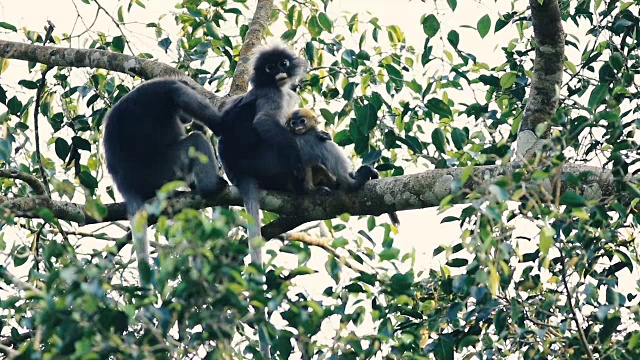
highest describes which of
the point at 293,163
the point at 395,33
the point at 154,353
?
the point at 395,33

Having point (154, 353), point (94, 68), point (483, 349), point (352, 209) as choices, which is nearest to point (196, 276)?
point (154, 353)

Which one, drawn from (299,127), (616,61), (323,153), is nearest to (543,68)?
(616,61)

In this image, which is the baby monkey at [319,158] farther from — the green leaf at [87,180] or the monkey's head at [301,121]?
the green leaf at [87,180]

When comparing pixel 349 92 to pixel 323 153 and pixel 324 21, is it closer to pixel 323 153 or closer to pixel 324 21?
pixel 323 153

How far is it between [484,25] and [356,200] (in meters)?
1.06

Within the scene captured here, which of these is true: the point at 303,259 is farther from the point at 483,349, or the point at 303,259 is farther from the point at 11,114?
the point at 11,114

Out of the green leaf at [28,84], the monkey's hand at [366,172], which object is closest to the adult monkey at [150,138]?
the green leaf at [28,84]

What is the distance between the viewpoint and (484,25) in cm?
457

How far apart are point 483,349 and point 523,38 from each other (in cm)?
258

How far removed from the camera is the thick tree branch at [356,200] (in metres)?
3.81

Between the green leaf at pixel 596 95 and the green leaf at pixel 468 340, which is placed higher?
the green leaf at pixel 596 95

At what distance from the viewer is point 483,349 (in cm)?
312

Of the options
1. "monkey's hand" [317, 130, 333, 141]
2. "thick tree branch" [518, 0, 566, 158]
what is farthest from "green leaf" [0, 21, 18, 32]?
"thick tree branch" [518, 0, 566, 158]

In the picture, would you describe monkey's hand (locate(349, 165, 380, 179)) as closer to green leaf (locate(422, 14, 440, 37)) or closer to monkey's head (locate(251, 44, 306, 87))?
green leaf (locate(422, 14, 440, 37))
